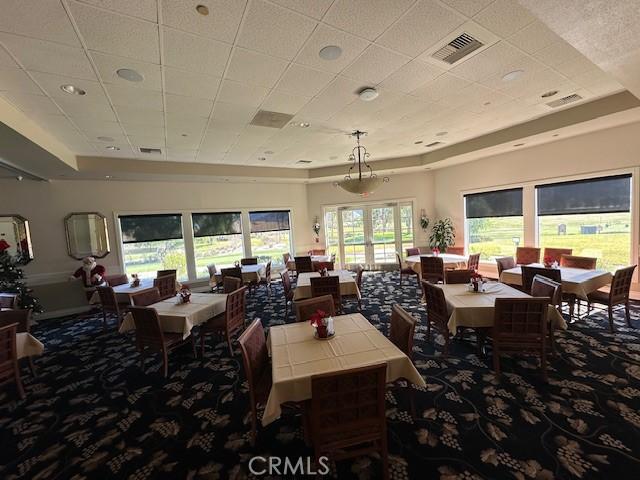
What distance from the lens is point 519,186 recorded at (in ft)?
21.4

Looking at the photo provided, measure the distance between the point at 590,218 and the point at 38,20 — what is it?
8544mm

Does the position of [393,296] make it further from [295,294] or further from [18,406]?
[18,406]

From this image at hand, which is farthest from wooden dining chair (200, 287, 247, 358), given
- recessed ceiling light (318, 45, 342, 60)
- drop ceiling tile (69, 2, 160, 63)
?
recessed ceiling light (318, 45, 342, 60)

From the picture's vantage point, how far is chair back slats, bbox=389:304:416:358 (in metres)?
2.27

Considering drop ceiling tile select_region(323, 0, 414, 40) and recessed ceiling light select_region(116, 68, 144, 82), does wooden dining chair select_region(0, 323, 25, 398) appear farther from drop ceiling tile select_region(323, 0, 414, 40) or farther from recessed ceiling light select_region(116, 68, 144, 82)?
drop ceiling tile select_region(323, 0, 414, 40)

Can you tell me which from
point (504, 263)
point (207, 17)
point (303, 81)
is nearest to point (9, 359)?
point (207, 17)

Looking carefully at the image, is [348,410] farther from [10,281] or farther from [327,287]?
[10,281]

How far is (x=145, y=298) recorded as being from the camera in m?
4.34

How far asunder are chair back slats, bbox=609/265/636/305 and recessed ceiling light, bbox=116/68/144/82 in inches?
253

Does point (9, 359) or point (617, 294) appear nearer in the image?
point (9, 359)

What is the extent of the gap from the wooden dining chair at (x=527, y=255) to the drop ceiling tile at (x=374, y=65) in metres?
5.24

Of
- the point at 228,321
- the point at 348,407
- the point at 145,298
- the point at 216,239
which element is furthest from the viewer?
the point at 216,239

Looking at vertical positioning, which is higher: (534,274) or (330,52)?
(330,52)

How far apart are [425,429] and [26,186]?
860 centimetres
